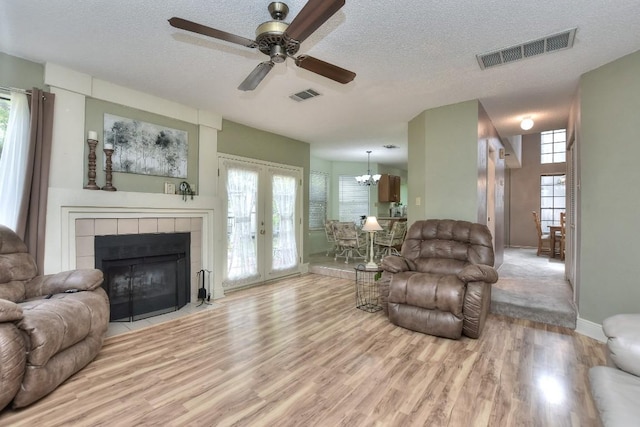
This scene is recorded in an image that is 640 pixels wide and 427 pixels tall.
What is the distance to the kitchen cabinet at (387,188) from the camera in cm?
852

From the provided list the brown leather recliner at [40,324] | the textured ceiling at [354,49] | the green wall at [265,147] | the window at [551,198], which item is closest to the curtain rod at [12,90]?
the textured ceiling at [354,49]

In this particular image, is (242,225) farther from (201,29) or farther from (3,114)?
(201,29)

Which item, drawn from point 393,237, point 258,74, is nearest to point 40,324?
point 258,74

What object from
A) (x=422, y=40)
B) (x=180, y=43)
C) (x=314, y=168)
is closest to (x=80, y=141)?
(x=180, y=43)

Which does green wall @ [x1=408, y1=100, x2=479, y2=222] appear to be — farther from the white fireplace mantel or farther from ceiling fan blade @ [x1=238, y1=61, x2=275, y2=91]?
the white fireplace mantel

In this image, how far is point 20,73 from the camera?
9.29 ft

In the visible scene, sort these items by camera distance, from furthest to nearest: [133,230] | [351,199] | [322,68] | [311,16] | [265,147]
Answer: [351,199] → [265,147] → [133,230] → [322,68] → [311,16]

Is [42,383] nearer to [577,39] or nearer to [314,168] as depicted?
[577,39]

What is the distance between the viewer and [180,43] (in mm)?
2541

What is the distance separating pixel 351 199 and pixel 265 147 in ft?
12.8

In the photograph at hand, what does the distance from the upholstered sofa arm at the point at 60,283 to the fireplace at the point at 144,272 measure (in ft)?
1.99

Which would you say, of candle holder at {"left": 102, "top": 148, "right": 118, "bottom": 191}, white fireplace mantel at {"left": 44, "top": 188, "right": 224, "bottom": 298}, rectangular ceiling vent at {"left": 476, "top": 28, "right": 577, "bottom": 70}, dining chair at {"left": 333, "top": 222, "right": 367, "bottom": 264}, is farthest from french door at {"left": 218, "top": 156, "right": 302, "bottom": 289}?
rectangular ceiling vent at {"left": 476, "top": 28, "right": 577, "bottom": 70}

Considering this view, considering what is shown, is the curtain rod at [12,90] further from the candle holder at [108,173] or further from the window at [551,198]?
the window at [551,198]

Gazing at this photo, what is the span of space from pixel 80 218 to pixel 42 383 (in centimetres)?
174
